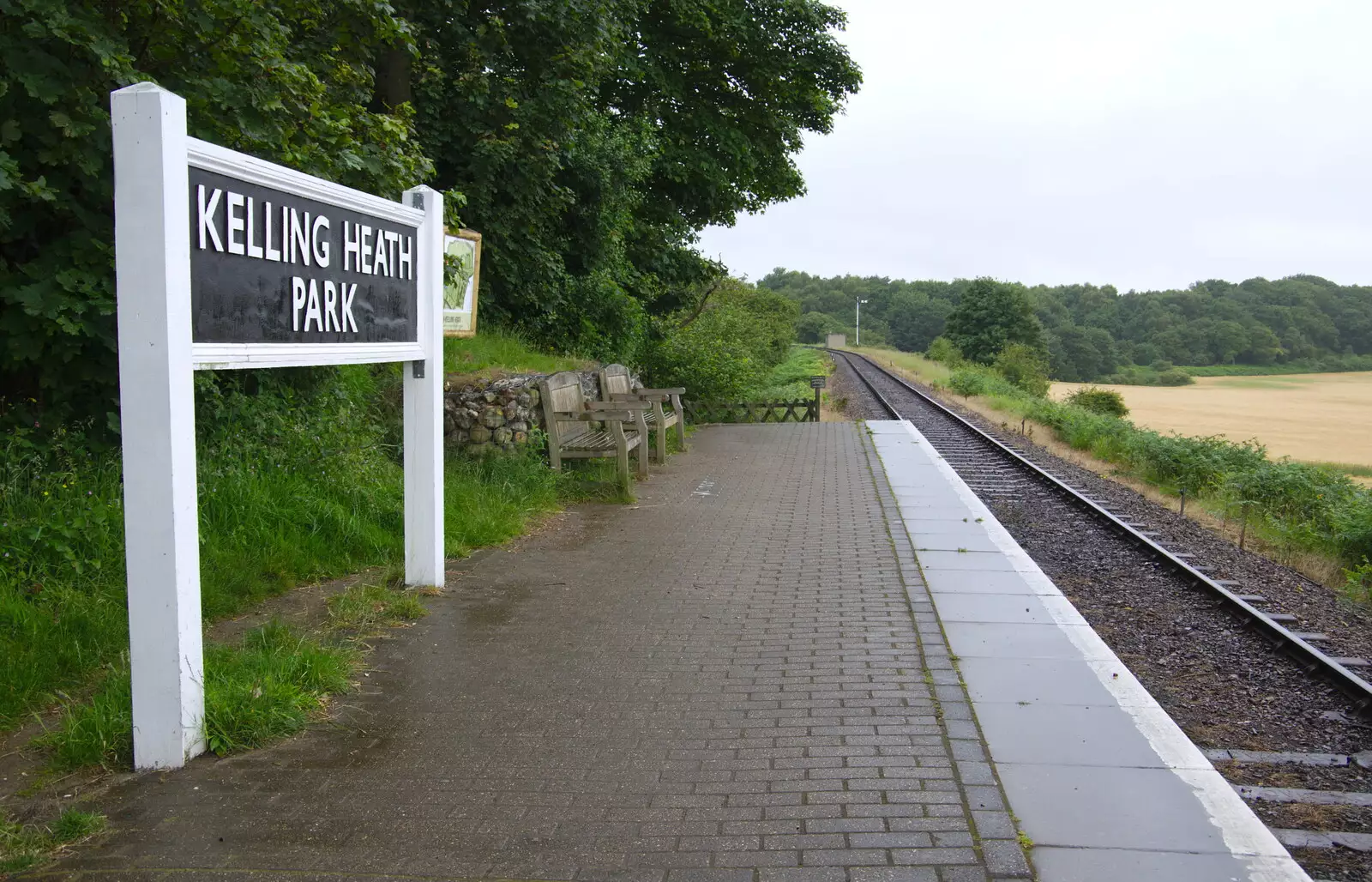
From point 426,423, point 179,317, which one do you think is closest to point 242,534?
point 426,423

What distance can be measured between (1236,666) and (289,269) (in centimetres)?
587

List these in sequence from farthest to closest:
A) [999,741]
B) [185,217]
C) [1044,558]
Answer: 1. [1044,558]
2. [999,741]
3. [185,217]

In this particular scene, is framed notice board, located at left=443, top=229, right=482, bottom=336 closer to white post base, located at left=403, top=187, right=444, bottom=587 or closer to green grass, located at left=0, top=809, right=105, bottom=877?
white post base, located at left=403, top=187, right=444, bottom=587

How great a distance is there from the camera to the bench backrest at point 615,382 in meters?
12.6

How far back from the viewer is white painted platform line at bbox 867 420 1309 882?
123 inches

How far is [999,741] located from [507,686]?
2143mm

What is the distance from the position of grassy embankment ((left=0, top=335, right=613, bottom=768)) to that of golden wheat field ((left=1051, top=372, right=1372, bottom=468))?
18044mm

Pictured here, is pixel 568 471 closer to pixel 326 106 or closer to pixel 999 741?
pixel 326 106

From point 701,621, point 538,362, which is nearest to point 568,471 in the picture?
point 538,362

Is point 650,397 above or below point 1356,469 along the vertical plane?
above

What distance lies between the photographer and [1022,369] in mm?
58438

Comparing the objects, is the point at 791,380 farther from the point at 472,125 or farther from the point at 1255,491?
the point at 472,125

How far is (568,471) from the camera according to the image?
10188 mm

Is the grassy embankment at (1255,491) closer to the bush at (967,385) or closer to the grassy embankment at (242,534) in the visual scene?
the grassy embankment at (242,534)
